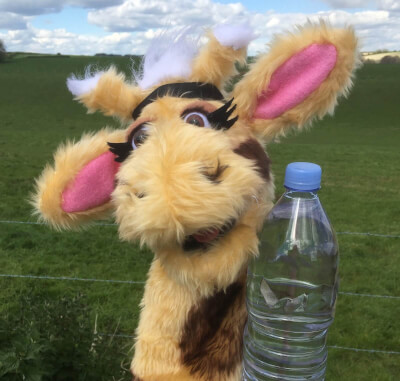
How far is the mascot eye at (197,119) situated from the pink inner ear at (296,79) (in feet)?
0.56

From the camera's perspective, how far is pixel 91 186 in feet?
4.33

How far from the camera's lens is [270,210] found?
1.19m

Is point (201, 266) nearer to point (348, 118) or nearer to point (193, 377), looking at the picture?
point (193, 377)

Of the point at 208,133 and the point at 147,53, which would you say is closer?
the point at 208,133

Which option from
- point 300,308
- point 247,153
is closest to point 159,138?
point 247,153

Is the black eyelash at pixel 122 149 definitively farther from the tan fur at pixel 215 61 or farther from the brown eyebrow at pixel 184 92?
the tan fur at pixel 215 61

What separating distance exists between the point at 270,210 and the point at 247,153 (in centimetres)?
15

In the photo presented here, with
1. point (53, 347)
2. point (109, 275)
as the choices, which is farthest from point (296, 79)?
point (109, 275)

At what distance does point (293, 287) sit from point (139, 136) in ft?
1.80

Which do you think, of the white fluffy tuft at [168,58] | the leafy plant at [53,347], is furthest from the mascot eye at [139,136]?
the leafy plant at [53,347]

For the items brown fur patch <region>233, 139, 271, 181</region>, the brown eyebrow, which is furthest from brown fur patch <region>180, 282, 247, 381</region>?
the brown eyebrow

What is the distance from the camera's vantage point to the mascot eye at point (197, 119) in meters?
1.17

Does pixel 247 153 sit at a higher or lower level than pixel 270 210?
higher

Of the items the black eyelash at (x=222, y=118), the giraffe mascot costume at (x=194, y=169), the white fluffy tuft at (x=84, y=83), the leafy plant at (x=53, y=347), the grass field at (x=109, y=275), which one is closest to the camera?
the giraffe mascot costume at (x=194, y=169)
